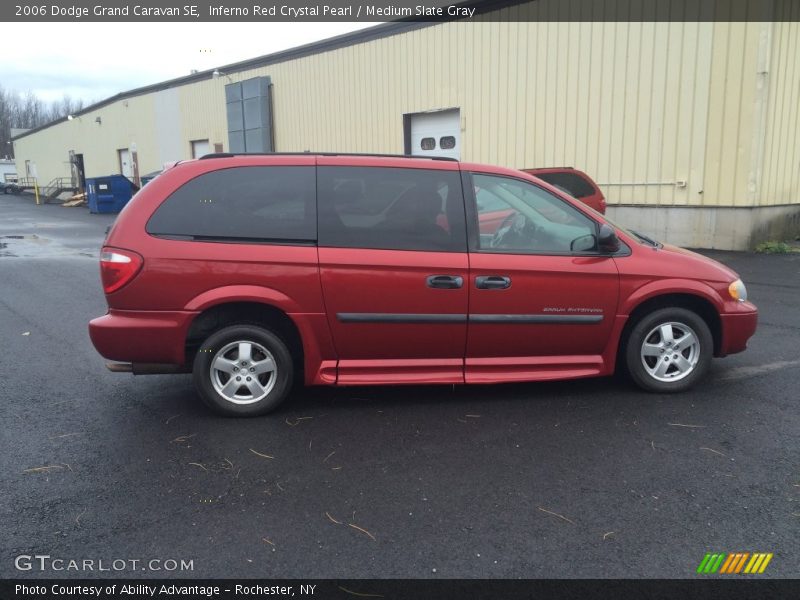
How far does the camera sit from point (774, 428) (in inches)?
162

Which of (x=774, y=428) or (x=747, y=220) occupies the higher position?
(x=747, y=220)

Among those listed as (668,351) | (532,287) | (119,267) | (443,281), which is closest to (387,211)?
(443,281)

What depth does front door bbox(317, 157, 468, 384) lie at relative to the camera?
4348mm

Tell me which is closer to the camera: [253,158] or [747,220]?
[253,158]

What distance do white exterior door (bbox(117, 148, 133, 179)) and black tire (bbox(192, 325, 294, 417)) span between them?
35.1 metres

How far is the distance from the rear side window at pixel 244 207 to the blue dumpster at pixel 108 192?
26775 millimetres

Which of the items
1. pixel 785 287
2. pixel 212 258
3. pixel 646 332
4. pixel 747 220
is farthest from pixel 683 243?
pixel 212 258

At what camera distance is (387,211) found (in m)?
4.46

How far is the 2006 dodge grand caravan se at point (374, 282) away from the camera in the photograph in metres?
4.27

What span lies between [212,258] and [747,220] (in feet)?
36.1
